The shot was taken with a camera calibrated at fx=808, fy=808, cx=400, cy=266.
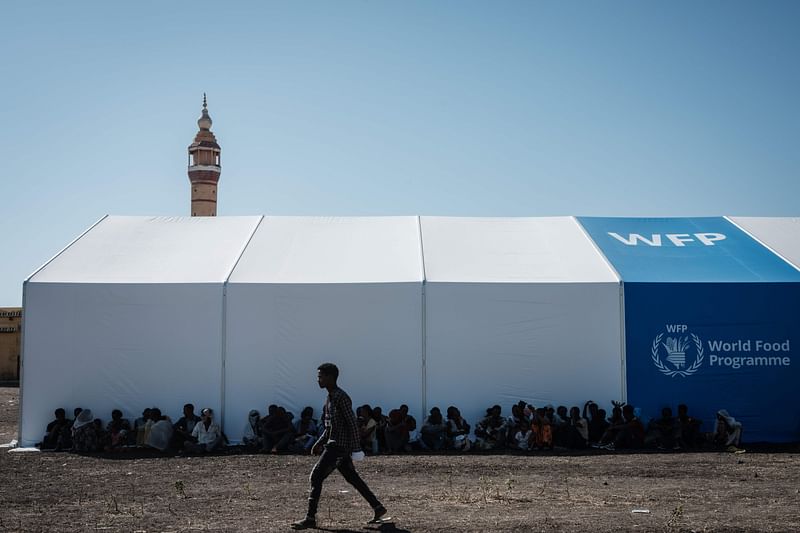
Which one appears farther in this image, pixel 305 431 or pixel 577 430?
pixel 577 430

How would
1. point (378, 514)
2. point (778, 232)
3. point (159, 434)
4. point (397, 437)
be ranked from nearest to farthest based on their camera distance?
point (378, 514), point (397, 437), point (159, 434), point (778, 232)

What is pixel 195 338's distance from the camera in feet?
43.1

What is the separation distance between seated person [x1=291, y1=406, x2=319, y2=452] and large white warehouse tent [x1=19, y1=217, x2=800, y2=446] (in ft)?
1.48

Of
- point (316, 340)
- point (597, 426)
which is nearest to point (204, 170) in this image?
point (316, 340)

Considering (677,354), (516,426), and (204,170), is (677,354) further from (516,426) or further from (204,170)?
(204,170)

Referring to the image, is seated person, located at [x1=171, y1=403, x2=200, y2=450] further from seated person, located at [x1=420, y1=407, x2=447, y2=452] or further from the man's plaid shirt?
the man's plaid shirt

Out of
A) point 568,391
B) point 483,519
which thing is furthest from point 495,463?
point 483,519

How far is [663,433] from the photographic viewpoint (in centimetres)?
1252

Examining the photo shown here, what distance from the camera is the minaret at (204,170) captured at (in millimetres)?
31717

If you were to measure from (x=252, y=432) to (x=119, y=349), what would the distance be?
2632 millimetres

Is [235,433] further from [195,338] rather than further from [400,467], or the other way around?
[400,467]

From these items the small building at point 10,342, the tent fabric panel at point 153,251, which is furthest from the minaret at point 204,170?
the tent fabric panel at point 153,251

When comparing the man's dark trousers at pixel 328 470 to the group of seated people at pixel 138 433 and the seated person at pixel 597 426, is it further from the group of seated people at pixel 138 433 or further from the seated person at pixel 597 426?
the seated person at pixel 597 426

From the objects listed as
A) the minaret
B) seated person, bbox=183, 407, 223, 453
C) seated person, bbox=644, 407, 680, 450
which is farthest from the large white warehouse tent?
the minaret
